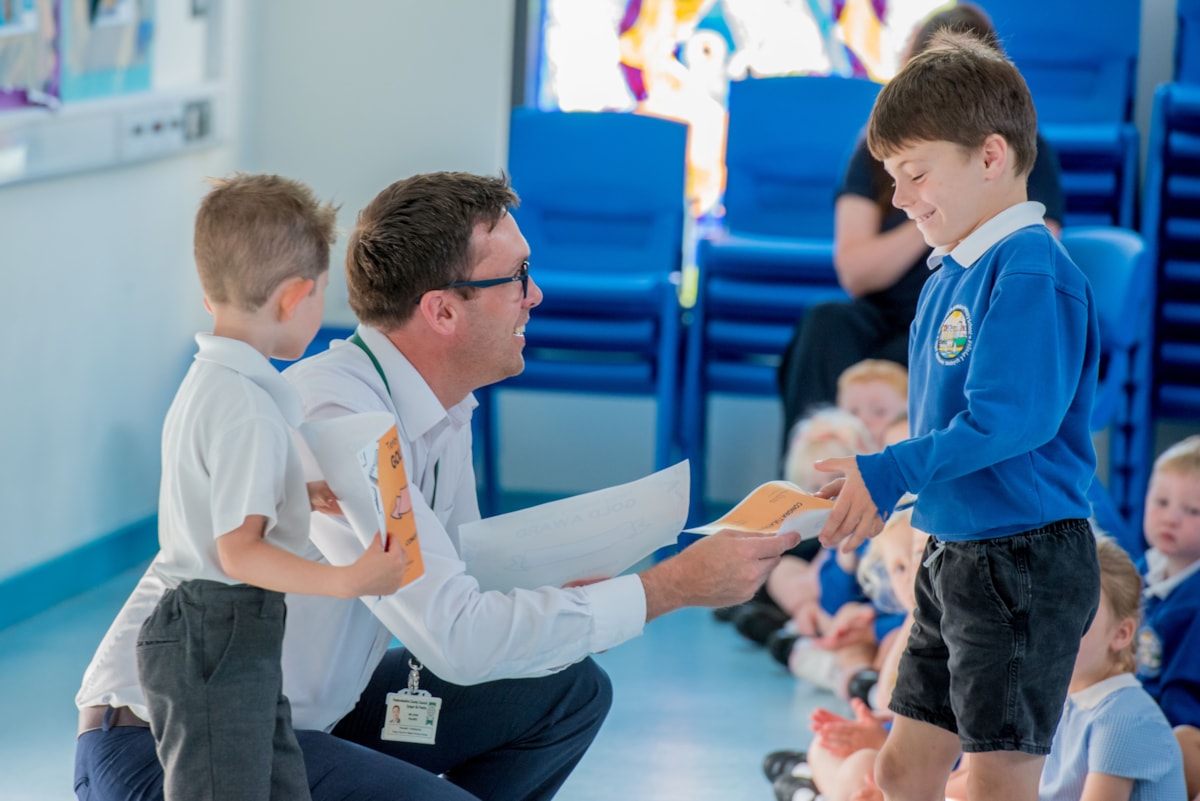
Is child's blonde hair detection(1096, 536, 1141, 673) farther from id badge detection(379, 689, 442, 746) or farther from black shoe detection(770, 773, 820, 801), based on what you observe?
id badge detection(379, 689, 442, 746)

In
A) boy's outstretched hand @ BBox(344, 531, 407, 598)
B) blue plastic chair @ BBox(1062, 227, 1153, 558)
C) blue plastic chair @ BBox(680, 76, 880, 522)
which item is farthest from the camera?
blue plastic chair @ BBox(680, 76, 880, 522)

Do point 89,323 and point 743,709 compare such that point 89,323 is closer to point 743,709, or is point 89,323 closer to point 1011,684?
point 743,709

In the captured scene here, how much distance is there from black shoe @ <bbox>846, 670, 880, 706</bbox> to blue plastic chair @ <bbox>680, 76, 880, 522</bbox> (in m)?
1.40

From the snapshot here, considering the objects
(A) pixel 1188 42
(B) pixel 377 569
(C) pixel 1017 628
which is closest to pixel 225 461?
(B) pixel 377 569

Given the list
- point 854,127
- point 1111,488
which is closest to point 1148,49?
point 854,127

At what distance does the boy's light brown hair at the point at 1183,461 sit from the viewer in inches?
109

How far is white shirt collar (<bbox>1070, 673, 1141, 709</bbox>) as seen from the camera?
2154 mm

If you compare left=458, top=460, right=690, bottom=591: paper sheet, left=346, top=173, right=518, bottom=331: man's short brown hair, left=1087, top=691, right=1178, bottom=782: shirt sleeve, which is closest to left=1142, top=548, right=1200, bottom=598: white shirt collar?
left=1087, top=691, right=1178, bottom=782: shirt sleeve

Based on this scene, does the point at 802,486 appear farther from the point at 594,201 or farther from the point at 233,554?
the point at 233,554

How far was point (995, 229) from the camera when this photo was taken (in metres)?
1.74

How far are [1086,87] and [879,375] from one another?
1638 mm

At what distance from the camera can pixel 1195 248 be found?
14.5 feet

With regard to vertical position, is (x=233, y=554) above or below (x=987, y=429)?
below

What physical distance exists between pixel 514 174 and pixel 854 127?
1.08 m
